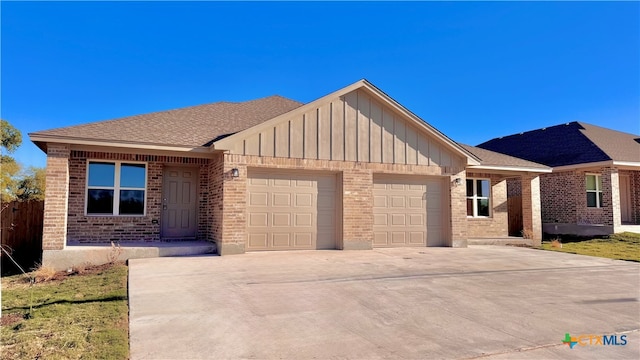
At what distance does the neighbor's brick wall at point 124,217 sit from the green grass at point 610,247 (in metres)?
12.6

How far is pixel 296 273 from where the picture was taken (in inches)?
311

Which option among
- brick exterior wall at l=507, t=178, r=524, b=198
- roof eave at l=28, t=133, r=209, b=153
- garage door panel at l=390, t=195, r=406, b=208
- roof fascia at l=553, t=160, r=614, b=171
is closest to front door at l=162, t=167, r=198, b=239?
roof eave at l=28, t=133, r=209, b=153

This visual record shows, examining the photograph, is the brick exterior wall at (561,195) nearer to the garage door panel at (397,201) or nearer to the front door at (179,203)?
the garage door panel at (397,201)

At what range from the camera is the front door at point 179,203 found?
465 inches

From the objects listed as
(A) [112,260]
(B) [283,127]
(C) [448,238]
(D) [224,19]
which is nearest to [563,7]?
(C) [448,238]

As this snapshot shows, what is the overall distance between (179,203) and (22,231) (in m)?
4.42

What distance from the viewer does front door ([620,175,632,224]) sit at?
64.9 feet

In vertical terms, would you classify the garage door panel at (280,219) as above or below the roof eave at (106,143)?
below

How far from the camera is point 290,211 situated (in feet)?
37.1

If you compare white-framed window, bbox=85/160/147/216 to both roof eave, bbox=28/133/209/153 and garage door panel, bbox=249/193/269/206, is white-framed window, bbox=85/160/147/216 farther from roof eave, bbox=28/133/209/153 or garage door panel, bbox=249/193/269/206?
garage door panel, bbox=249/193/269/206

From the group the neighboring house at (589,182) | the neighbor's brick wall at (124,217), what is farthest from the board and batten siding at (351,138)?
the neighboring house at (589,182)

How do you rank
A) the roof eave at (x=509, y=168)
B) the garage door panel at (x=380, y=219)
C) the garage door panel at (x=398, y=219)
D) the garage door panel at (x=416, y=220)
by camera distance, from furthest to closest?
the roof eave at (x=509, y=168)
the garage door panel at (x=416, y=220)
the garage door panel at (x=398, y=219)
the garage door panel at (x=380, y=219)

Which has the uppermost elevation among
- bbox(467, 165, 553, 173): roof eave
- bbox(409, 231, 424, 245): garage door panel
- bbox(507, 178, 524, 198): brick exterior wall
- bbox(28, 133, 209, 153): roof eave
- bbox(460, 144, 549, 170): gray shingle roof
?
bbox(460, 144, 549, 170): gray shingle roof

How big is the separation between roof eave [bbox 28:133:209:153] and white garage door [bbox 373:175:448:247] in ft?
18.8
